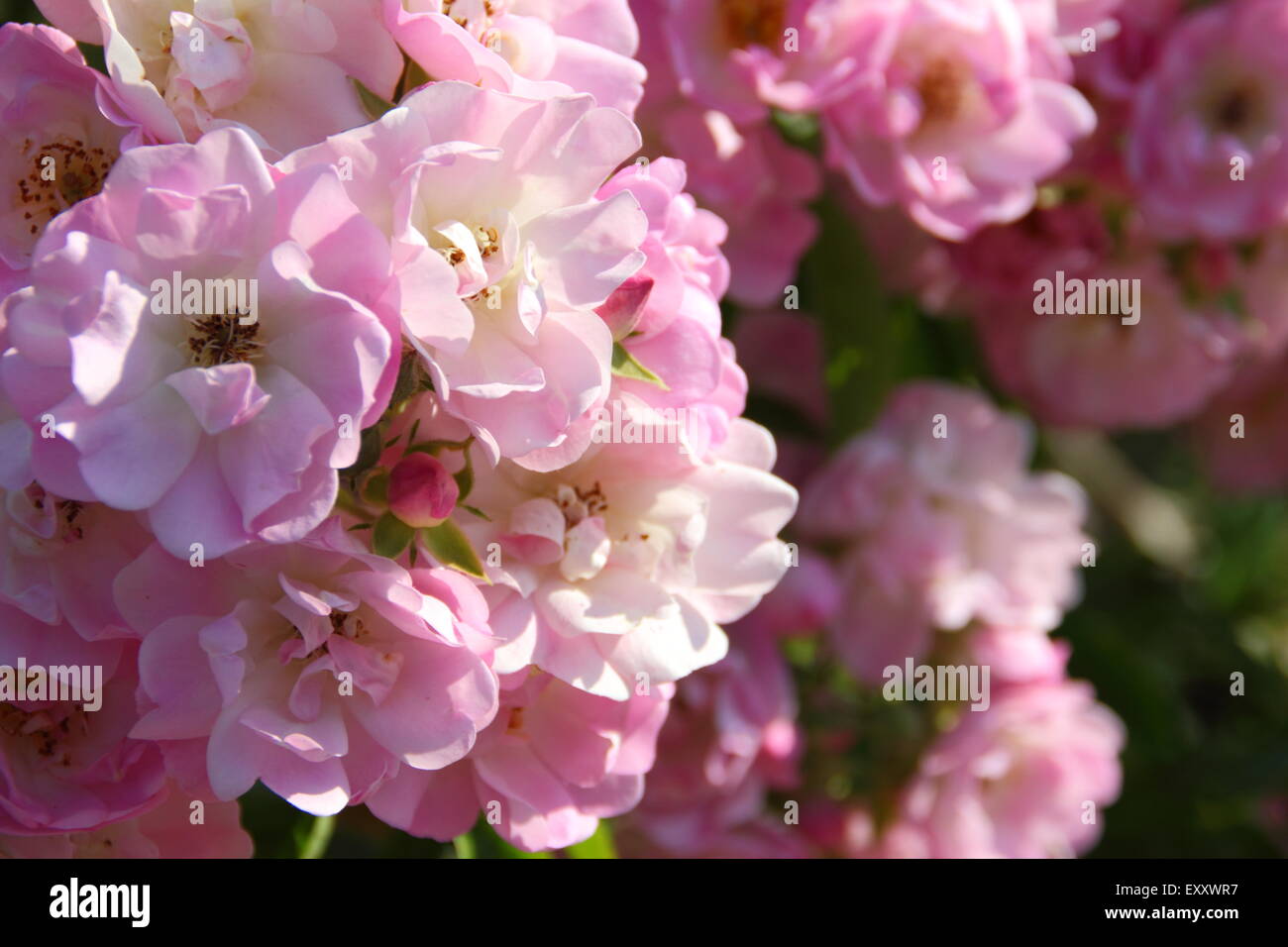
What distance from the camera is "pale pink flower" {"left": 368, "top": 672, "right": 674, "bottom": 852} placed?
752 mm

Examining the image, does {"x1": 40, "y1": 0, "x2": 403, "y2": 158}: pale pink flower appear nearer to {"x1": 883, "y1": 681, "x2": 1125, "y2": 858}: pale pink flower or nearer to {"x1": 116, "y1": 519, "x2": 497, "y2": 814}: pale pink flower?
{"x1": 116, "y1": 519, "x2": 497, "y2": 814}: pale pink flower

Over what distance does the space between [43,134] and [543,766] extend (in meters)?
0.46

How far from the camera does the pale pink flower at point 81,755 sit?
0.70 m

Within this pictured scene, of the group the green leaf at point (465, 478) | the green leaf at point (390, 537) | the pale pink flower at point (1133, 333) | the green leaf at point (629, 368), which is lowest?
the pale pink flower at point (1133, 333)

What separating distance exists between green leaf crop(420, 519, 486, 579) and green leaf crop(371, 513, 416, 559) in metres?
0.01

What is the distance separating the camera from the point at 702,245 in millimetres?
743

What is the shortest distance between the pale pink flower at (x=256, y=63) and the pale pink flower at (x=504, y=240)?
0.24 feet

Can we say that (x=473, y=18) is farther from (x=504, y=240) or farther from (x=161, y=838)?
(x=161, y=838)

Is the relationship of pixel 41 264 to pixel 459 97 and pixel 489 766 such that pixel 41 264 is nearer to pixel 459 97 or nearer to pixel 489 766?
pixel 459 97

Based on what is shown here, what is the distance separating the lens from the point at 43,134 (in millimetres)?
702
